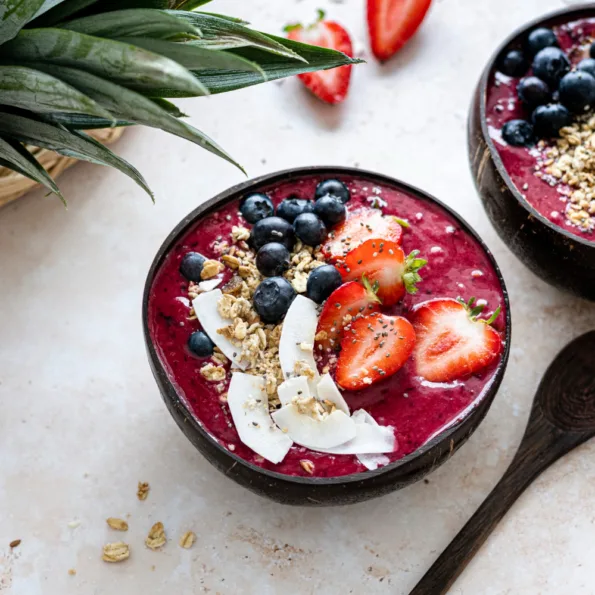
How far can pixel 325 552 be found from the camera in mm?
2113

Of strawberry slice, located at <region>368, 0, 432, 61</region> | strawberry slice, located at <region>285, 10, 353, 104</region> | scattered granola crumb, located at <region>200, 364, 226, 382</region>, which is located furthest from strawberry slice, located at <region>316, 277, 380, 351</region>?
strawberry slice, located at <region>368, 0, 432, 61</region>

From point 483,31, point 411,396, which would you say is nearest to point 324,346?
point 411,396

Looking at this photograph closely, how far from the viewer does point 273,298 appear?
1.92 metres

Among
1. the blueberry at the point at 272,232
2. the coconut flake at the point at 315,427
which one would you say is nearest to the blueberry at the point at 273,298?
the blueberry at the point at 272,232

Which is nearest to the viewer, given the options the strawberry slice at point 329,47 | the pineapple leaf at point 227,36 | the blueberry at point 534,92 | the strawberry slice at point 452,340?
the pineapple leaf at point 227,36

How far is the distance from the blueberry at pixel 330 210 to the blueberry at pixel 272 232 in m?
0.09

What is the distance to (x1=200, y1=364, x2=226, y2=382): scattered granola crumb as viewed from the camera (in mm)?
1909

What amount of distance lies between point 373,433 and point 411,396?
0.43ft

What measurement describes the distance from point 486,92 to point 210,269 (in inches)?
37.2

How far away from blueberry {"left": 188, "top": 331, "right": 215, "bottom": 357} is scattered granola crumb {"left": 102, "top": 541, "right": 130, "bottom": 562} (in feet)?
1.80

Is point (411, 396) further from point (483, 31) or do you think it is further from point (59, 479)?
point (483, 31)

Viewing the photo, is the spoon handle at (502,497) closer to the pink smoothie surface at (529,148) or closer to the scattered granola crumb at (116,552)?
the pink smoothie surface at (529,148)

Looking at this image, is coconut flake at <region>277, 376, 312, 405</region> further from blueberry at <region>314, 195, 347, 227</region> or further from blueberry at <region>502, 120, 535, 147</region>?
blueberry at <region>502, 120, 535, 147</region>

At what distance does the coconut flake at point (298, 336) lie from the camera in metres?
1.89
